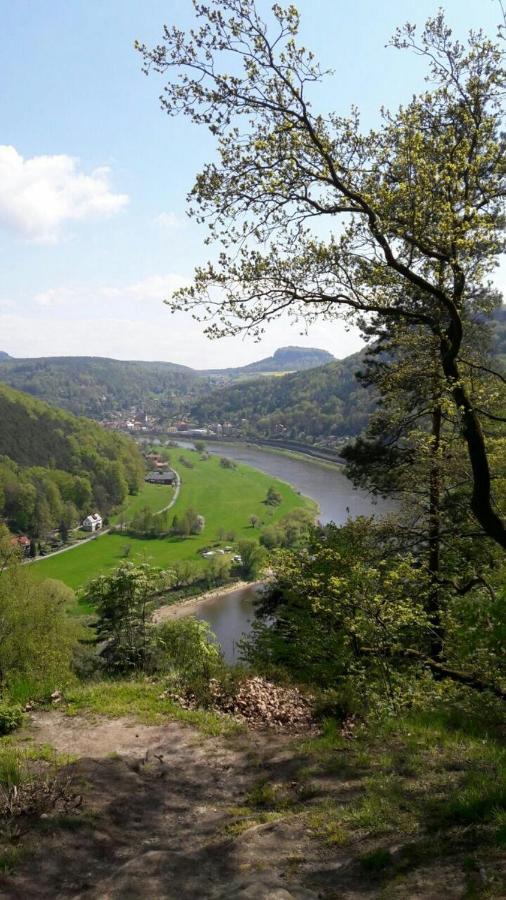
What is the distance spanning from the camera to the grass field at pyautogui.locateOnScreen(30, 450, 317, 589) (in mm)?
69938

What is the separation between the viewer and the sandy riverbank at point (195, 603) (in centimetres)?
5225

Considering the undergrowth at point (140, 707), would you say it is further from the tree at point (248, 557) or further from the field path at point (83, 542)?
the field path at point (83, 542)

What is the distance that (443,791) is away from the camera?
600 cm

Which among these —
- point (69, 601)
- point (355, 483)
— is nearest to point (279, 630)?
point (355, 483)

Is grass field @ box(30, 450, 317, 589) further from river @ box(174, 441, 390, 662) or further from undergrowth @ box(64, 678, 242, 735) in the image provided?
undergrowth @ box(64, 678, 242, 735)

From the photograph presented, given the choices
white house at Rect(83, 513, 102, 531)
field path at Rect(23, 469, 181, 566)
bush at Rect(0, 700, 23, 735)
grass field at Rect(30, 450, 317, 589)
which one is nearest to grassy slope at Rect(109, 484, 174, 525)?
grass field at Rect(30, 450, 317, 589)

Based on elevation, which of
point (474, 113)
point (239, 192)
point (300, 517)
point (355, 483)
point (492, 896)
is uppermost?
point (474, 113)

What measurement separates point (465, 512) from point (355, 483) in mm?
5044

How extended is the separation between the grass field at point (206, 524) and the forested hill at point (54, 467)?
7.78 m

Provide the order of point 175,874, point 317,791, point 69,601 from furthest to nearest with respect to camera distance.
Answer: point 69,601, point 317,791, point 175,874

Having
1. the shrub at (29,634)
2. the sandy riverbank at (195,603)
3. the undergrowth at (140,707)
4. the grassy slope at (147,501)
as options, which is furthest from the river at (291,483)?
the grassy slope at (147,501)

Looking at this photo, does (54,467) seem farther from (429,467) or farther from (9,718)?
(429,467)

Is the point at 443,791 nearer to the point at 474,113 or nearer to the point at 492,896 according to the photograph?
the point at 492,896

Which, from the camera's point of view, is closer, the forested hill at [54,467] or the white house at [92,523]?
the forested hill at [54,467]
